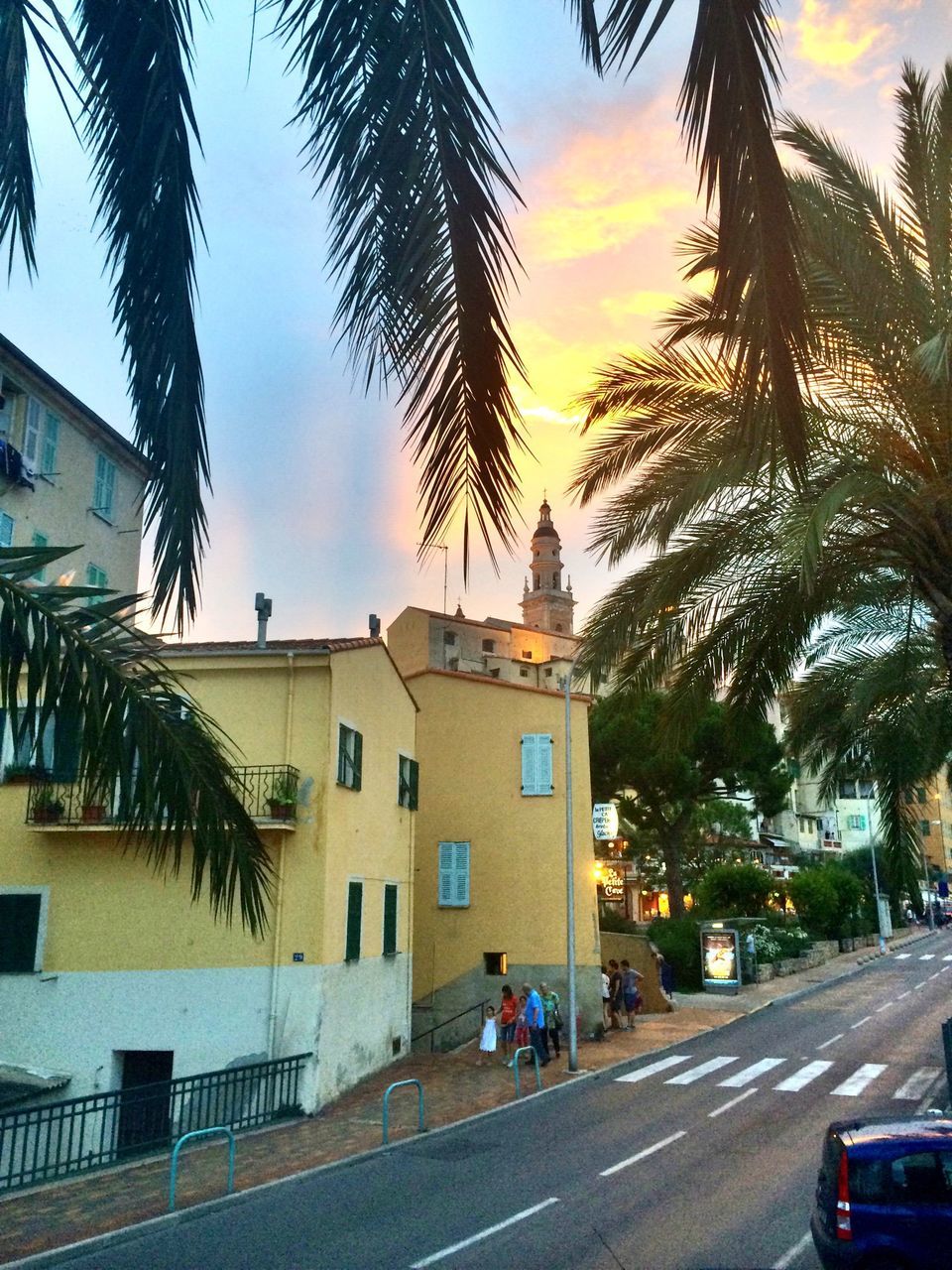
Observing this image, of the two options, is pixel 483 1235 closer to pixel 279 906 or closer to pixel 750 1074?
pixel 279 906

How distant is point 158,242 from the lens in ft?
15.4

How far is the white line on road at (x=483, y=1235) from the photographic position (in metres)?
9.41

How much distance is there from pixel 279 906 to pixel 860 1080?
38.7ft

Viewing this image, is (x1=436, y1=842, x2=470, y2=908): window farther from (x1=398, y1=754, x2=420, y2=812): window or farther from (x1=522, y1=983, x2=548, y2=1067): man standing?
(x1=522, y1=983, x2=548, y2=1067): man standing

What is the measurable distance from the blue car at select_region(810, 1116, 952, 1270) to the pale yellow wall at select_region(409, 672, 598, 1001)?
18.6 m

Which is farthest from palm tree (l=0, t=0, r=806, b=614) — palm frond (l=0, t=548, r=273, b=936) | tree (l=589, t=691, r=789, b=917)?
tree (l=589, t=691, r=789, b=917)

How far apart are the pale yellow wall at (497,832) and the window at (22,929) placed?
38.9ft

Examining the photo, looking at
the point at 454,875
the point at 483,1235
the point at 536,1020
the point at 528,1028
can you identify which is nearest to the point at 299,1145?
the point at 483,1235

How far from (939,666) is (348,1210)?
1006cm

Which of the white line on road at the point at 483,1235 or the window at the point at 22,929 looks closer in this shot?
the white line on road at the point at 483,1235

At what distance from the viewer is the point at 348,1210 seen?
11.4m

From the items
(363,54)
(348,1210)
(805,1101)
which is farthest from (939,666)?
(363,54)

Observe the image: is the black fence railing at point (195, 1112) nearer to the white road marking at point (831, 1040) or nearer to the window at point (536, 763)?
the window at point (536, 763)

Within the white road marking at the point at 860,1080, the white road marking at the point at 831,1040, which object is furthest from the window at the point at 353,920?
the white road marking at the point at 831,1040
